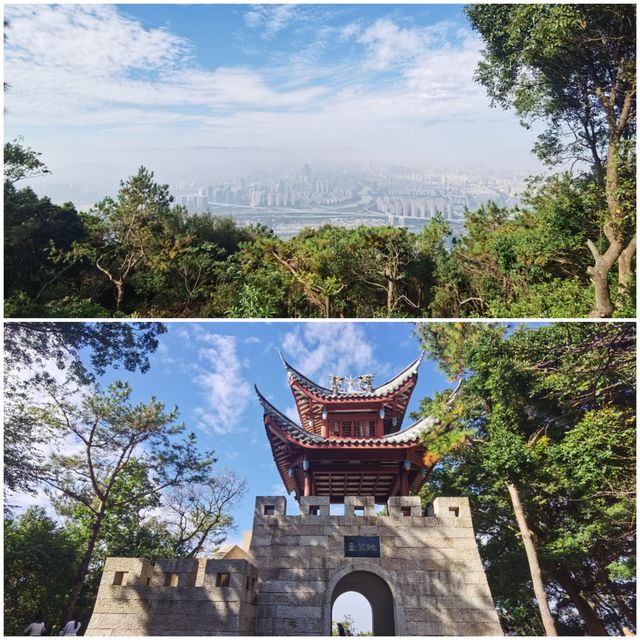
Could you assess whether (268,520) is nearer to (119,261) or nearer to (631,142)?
(119,261)

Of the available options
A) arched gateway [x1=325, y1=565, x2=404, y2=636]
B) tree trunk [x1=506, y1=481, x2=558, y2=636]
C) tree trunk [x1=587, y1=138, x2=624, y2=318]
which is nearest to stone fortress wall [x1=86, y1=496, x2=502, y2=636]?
tree trunk [x1=506, y1=481, x2=558, y2=636]

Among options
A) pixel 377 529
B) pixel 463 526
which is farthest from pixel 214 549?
pixel 463 526

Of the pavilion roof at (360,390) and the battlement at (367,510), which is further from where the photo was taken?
the pavilion roof at (360,390)

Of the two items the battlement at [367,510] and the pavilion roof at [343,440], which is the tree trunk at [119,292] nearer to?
the pavilion roof at [343,440]

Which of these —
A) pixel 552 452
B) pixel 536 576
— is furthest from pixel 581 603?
pixel 552 452

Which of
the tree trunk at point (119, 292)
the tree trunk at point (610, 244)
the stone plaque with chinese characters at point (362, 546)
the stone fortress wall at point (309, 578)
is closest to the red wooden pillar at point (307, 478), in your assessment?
the stone fortress wall at point (309, 578)

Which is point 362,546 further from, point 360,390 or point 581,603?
point 581,603

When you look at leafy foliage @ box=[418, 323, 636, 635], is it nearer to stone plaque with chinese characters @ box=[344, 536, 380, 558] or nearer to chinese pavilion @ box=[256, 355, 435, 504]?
chinese pavilion @ box=[256, 355, 435, 504]
